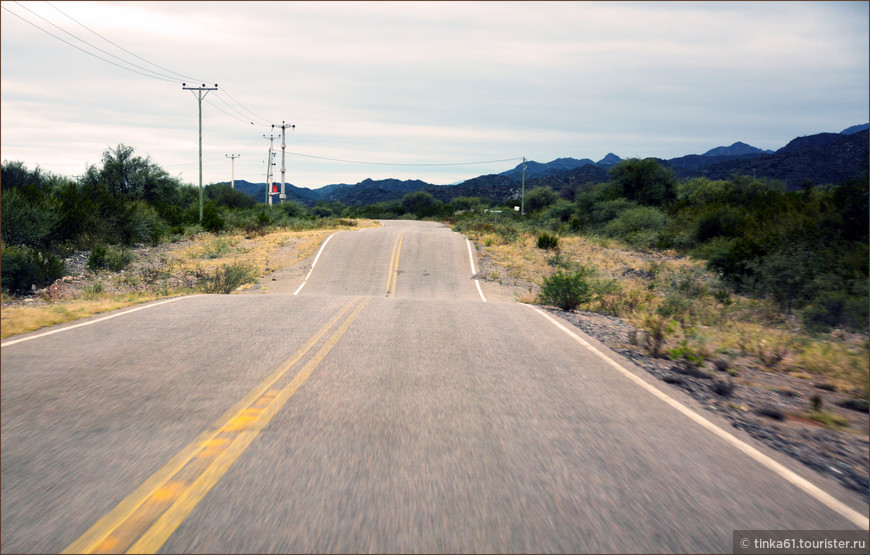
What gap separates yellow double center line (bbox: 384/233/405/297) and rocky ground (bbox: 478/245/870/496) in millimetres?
15560

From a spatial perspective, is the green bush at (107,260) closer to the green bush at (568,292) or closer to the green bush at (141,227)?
the green bush at (141,227)

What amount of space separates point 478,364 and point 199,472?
177 inches

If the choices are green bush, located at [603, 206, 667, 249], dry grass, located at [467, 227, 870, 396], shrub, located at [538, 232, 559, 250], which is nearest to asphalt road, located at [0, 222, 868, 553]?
dry grass, located at [467, 227, 870, 396]

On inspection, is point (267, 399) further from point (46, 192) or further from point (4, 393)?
point (46, 192)

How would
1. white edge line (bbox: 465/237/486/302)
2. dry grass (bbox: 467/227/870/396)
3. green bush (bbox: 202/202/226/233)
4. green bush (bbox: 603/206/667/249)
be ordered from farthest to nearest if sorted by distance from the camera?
green bush (bbox: 202/202/226/233), green bush (bbox: 603/206/667/249), white edge line (bbox: 465/237/486/302), dry grass (bbox: 467/227/870/396)

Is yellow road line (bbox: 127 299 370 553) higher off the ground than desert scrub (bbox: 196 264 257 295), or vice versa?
yellow road line (bbox: 127 299 370 553)

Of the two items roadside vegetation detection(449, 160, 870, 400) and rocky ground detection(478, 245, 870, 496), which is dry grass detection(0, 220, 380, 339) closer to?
rocky ground detection(478, 245, 870, 496)

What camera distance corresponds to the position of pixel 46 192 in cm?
2995

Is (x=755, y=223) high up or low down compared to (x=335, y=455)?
up

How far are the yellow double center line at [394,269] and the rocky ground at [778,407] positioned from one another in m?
15.6

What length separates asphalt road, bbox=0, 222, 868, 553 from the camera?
3.38 metres

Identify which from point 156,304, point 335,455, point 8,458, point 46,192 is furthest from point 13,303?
point 46,192

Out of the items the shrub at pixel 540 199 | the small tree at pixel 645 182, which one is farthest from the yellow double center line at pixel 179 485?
the shrub at pixel 540 199

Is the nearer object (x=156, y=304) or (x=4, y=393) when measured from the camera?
(x=4, y=393)
